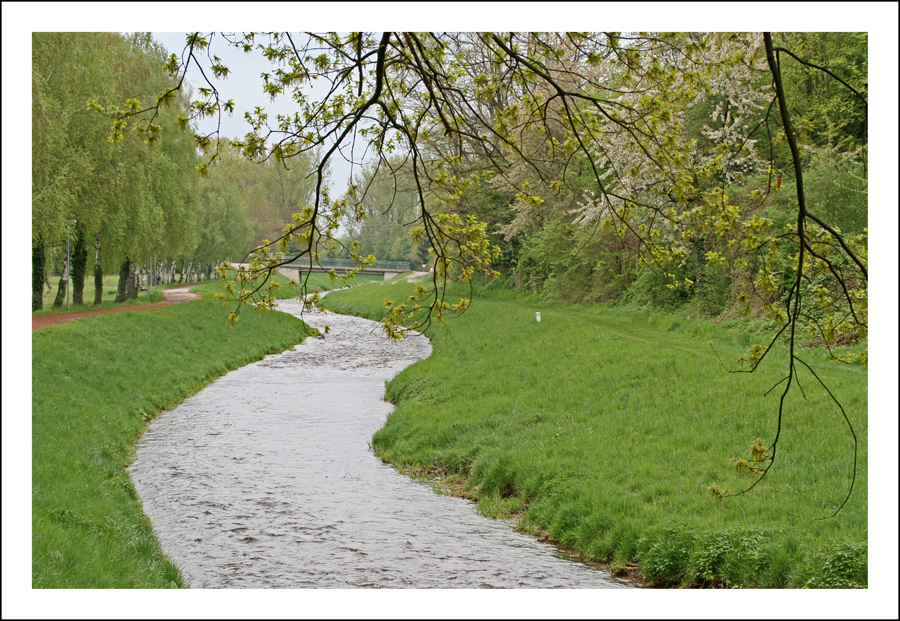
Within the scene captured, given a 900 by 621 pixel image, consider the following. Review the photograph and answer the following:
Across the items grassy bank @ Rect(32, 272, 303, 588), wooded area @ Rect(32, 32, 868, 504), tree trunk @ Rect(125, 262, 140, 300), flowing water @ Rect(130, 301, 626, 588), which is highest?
wooded area @ Rect(32, 32, 868, 504)

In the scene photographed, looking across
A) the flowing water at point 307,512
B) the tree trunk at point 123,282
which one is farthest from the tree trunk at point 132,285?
the flowing water at point 307,512

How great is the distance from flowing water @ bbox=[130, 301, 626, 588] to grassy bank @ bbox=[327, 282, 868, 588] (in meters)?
0.73

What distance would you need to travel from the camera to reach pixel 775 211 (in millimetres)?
19281

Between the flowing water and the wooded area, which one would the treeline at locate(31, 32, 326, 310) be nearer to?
the wooded area

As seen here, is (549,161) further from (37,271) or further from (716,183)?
(37,271)

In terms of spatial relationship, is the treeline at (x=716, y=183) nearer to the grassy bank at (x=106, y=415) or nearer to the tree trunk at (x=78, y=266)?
the grassy bank at (x=106, y=415)

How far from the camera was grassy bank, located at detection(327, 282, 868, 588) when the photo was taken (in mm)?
7750

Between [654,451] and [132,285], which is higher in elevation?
[132,285]

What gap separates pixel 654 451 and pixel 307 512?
215 inches

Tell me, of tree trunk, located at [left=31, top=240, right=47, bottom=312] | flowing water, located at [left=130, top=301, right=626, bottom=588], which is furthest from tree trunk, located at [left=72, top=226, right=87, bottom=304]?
flowing water, located at [left=130, top=301, right=626, bottom=588]

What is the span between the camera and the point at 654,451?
11125 millimetres

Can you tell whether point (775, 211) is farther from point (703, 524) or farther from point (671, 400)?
point (703, 524)

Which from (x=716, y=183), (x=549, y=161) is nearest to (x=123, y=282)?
(x=549, y=161)

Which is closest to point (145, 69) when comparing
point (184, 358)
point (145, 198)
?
point (145, 198)
